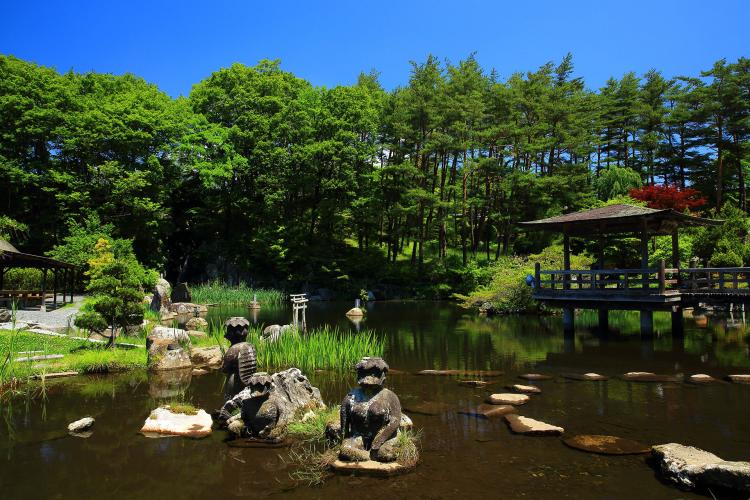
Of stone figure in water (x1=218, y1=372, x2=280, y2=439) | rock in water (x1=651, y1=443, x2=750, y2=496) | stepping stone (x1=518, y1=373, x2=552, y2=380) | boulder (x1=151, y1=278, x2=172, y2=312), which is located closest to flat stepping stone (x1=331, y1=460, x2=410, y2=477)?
stone figure in water (x1=218, y1=372, x2=280, y2=439)

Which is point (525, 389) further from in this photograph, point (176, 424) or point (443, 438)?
point (176, 424)

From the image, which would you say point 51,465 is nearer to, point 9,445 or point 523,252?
point 9,445

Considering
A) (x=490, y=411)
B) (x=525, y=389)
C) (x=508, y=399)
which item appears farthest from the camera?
(x=525, y=389)

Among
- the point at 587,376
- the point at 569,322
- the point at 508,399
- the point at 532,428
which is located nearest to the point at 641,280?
the point at 569,322

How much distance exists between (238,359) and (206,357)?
5.13 metres

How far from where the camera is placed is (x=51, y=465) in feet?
18.9

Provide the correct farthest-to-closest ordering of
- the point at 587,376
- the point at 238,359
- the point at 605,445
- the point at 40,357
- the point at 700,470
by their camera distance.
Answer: the point at 40,357 < the point at 587,376 < the point at 238,359 < the point at 605,445 < the point at 700,470

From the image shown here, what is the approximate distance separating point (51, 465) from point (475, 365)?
8740mm

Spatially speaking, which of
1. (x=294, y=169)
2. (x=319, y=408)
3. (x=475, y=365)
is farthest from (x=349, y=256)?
(x=319, y=408)

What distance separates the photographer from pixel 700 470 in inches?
197

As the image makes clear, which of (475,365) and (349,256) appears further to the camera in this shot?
(349,256)

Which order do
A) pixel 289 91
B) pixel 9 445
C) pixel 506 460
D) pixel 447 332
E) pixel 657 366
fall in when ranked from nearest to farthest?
pixel 506 460, pixel 9 445, pixel 657 366, pixel 447 332, pixel 289 91

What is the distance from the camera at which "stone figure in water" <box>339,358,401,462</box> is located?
559cm

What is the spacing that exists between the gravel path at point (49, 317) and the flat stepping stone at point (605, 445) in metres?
15.8
